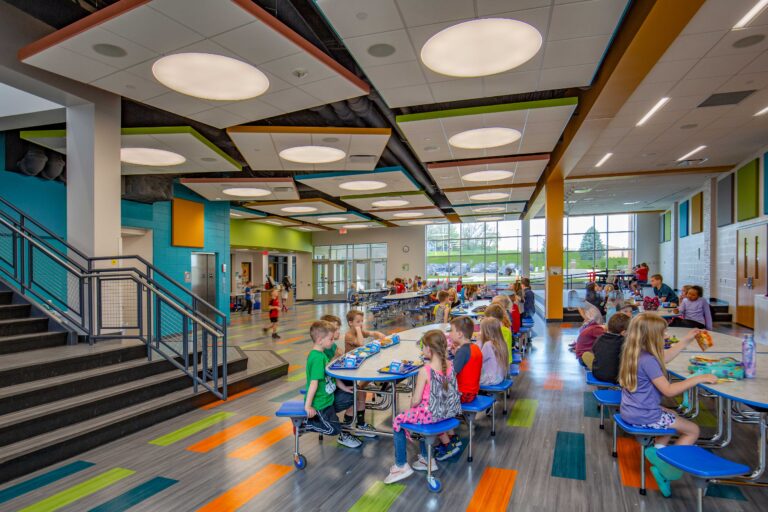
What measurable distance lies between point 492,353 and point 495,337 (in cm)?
16

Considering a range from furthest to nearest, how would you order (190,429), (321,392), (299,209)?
(299,209)
(190,429)
(321,392)

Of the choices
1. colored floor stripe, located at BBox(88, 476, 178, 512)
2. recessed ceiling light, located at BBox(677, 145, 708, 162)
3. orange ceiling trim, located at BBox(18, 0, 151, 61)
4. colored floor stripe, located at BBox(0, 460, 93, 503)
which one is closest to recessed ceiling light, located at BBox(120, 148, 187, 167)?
orange ceiling trim, located at BBox(18, 0, 151, 61)

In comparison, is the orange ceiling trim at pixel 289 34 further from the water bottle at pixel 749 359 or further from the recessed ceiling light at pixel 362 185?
the recessed ceiling light at pixel 362 185

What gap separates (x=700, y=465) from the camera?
90.0 inches

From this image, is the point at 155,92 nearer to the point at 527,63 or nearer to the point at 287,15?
the point at 287,15

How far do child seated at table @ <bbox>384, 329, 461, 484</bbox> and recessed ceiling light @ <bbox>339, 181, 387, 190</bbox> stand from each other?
806 centimetres

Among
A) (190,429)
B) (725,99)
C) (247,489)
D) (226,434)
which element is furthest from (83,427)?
(725,99)

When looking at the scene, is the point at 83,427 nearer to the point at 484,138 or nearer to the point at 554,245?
the point at 484,138

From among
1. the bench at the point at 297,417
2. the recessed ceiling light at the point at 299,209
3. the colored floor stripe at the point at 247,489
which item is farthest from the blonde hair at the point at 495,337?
the recessed ceiling light at the point at 299,209

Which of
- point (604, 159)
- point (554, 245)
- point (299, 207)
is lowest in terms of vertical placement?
point (554, 245)

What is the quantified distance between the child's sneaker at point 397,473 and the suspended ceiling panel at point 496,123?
4904 mm

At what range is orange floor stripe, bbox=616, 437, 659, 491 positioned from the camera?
3.07 m

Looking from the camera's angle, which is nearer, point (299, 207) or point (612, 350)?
point (612, 350)

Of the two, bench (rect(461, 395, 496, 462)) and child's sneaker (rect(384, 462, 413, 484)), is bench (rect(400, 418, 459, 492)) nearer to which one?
child's sneaker (rect(384, 462, 413, 484))
